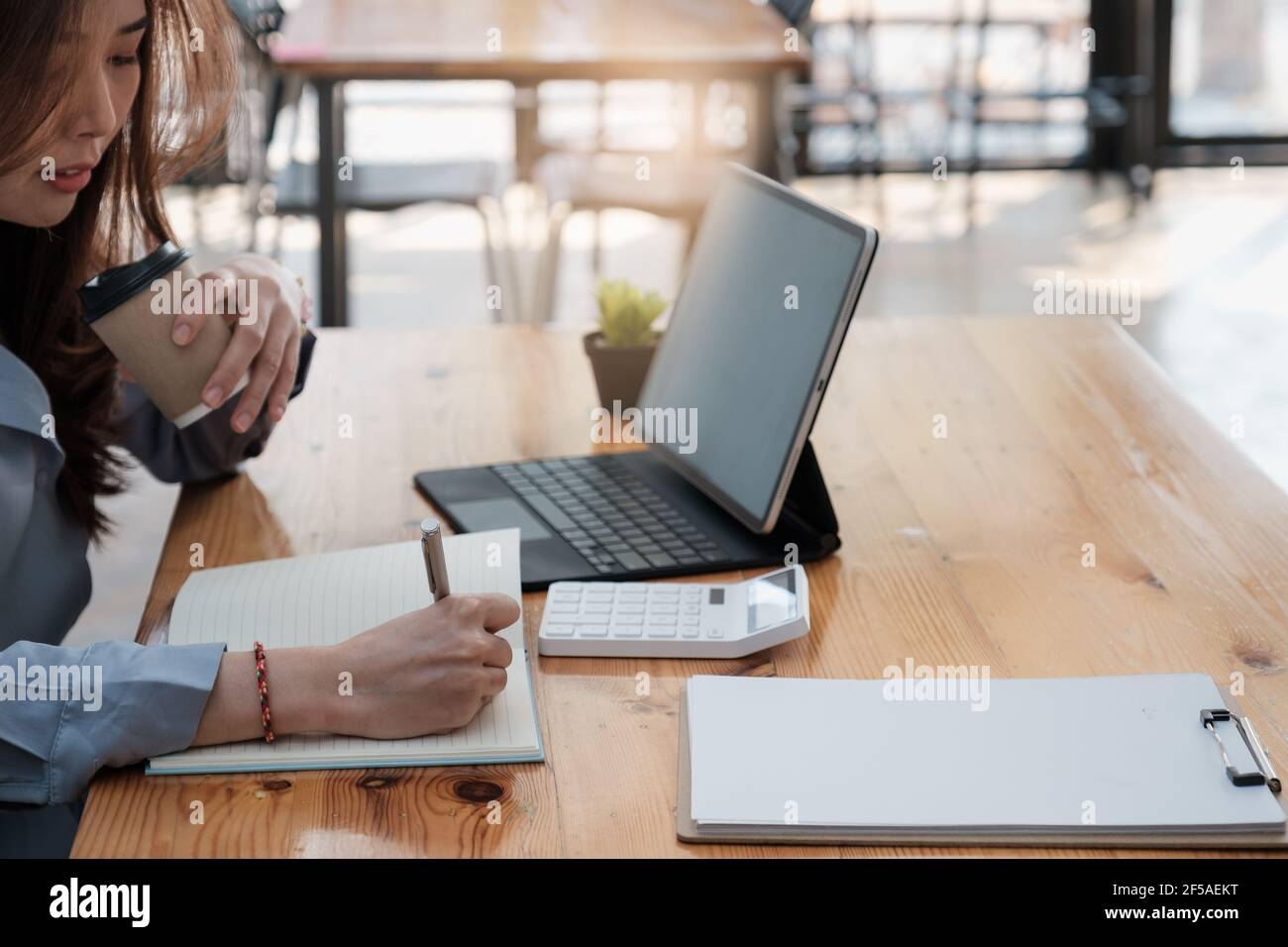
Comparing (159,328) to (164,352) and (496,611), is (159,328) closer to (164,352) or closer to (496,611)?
(164,352)

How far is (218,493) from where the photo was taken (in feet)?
4.17

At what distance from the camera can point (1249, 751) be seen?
0.82 m

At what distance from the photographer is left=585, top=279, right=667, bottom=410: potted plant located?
55.1 inches

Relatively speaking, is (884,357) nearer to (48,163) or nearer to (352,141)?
(48,163)

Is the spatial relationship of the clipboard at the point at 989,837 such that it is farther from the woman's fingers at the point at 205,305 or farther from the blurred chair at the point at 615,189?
the blurred chair at the point at 615,189

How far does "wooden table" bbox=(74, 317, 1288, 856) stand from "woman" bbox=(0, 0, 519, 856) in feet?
0.13

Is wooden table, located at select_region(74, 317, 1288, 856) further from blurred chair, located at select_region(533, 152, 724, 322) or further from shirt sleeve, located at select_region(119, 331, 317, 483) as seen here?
blurred chair, located at select_region(533, 152, 724, 322)

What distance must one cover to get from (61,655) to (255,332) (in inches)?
12.5
